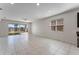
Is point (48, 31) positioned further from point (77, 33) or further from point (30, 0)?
point (30, 0)

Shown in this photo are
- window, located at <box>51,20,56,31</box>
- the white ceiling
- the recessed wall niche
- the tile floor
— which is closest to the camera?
the tile floor

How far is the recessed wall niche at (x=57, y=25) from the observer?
408 inches

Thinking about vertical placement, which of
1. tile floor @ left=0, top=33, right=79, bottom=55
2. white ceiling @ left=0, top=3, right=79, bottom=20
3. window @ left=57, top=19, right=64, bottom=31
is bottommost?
tile floor @ left=0, top=33, right=79, bottom=55

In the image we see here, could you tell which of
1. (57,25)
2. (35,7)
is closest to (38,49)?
(35,7)

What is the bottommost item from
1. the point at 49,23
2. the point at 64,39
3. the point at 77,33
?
the point at 64,39

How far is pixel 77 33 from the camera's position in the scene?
7.62 m

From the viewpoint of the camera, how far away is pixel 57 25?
11258 millimetres

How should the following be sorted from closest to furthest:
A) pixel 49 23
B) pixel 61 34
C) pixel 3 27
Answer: pixel 61 34
pixel 49 23
pixel 3 27

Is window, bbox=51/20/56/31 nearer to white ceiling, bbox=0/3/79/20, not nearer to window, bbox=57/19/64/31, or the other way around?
window, bbox=57/19/64/31

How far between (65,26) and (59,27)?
60.7 inches

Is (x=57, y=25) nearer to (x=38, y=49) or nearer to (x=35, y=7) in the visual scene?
(x=35, y=7)

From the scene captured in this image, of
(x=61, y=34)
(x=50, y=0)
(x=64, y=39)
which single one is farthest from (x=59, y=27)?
(x=50, y=0)

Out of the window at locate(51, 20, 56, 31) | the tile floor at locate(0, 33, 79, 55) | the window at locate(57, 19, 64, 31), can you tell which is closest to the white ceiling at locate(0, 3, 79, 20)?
the window at locate(57, 19, 64, 31)

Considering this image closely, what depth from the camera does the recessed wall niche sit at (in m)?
10.4
